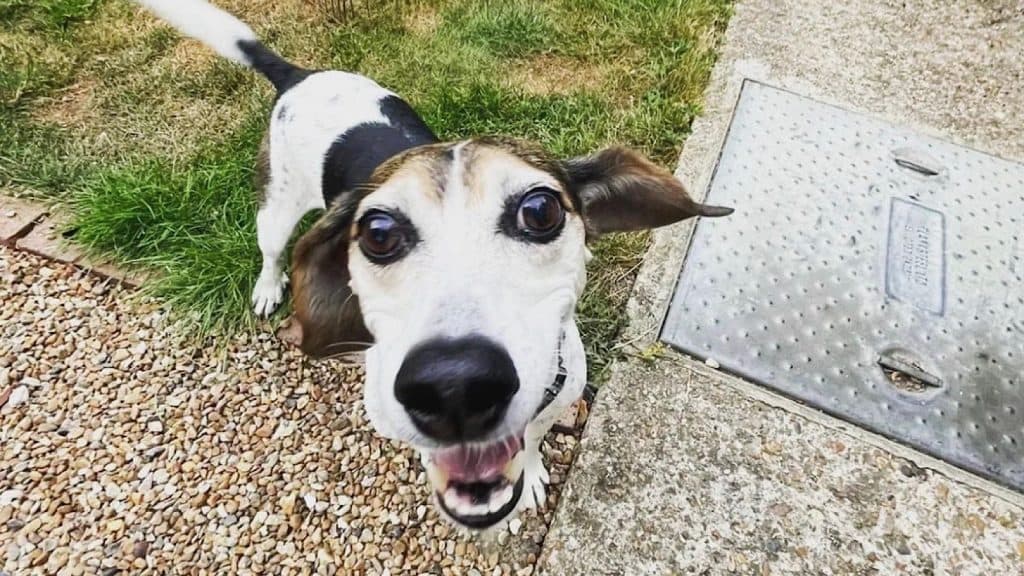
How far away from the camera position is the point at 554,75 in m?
4.11

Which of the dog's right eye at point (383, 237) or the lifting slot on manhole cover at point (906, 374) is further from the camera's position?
the lifting slot on manhole cover at point (906, 374)

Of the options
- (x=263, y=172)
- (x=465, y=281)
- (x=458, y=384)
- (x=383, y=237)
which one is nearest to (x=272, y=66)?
(x=263, y=172)

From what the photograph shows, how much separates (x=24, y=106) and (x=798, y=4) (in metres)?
4.90

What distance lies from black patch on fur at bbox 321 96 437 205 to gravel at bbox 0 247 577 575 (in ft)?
2.61

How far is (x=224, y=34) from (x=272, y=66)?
0.23 metres

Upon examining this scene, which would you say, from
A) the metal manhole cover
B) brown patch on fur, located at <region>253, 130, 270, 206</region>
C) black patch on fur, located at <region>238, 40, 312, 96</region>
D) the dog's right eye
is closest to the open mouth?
the dog's right eye

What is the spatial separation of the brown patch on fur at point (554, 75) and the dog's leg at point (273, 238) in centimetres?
174

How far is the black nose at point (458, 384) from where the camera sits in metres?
1.30

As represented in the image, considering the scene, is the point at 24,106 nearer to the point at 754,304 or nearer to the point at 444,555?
the point at 444,555

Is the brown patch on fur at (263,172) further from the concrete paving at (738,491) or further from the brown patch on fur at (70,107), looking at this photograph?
the concrete paving at (738,491)

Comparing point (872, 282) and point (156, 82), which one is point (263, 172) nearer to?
point (156, 82)

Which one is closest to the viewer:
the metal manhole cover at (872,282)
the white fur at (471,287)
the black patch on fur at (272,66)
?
the white fur at (471,287)

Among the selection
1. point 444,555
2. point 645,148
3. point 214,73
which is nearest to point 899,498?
point 444,555

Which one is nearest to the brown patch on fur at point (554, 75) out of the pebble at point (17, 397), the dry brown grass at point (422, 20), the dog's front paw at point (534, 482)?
the dry brown grass at point (422, 20)
